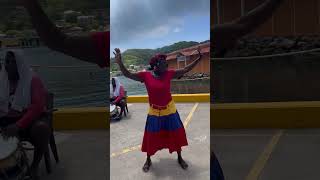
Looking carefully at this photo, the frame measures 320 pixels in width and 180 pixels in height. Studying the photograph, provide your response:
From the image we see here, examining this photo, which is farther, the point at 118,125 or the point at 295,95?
the point at 295,95

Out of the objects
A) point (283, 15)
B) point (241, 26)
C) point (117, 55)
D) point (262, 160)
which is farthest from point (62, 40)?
point (262, 160)

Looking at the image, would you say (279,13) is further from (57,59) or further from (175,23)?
(57,59)

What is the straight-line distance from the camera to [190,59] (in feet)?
3.83

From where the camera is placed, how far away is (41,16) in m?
1.23

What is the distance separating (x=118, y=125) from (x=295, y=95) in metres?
0.62

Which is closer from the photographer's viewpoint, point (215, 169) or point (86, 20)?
point (86, 20)

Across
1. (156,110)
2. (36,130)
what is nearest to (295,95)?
(156,110)

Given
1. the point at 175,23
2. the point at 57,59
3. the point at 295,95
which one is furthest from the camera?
the point at 295,95

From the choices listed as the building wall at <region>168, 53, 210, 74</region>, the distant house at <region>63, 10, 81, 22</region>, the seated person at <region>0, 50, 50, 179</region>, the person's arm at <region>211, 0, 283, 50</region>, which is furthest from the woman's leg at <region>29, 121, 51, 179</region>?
the person's arm at <region>211, 0, 283, 50</region>

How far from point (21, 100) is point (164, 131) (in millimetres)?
427

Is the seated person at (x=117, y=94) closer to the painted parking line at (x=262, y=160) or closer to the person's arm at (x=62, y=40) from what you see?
the person's arm at (x=62, y=40)

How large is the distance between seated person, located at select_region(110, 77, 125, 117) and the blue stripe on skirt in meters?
0.09

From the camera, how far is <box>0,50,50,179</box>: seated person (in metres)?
1.22

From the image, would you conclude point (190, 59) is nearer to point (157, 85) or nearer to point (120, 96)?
point (157, 85)
